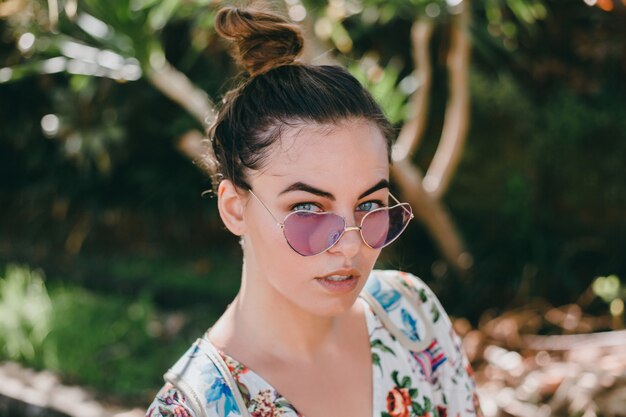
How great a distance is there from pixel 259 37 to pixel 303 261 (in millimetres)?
481

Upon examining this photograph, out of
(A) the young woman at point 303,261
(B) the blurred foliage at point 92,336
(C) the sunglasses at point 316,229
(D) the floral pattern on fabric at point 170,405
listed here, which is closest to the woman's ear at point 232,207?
(A) the young woman at point 303,261

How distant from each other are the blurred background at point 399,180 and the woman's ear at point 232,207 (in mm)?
1546

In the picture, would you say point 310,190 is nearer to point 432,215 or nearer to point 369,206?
point 369,206

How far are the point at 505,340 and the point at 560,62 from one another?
1.71 meters

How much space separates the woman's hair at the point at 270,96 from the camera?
1.48 meters

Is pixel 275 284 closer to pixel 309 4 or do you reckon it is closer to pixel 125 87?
pixel 309 4

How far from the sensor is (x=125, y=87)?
484cm

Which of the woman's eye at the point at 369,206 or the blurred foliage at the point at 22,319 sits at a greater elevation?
the blurred foliage at the point at 22,319

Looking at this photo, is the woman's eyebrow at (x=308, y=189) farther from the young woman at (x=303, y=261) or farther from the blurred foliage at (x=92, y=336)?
the blurred foliage at (x=92, y=336)

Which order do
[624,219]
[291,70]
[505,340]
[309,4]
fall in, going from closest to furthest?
[291,70] < [309,4] < [505,340] < [624,219]

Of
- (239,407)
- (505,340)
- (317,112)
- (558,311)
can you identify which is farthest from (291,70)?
(558,311)

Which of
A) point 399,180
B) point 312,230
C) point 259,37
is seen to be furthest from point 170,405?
point 399,180

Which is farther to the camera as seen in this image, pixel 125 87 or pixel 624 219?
pixel 125 87

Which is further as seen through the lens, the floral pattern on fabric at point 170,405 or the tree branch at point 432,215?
the tree branch at point 432,215
